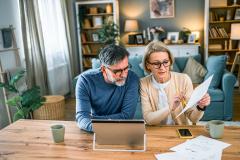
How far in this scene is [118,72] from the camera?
1583 millimetres

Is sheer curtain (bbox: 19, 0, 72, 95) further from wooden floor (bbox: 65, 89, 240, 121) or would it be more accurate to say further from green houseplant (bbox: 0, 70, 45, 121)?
green houseplant (bbox: 0, 70, 45, 121)

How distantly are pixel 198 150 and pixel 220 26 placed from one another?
15.8ft

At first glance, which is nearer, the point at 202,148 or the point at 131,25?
the point at 202,148

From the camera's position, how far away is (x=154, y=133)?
4.84 ft

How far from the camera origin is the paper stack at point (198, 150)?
3.90ft

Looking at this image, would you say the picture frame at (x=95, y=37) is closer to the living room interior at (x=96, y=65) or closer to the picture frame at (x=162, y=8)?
the living room interior at (x=96, y=65)

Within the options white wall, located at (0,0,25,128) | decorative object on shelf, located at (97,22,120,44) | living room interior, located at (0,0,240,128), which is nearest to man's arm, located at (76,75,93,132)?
white wall, located at (0,0,25,128)

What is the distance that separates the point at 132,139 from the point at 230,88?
2.56 metres

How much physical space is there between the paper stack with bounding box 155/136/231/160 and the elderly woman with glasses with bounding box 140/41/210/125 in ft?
1.06

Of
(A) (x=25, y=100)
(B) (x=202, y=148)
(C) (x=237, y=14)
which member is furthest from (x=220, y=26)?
(B) (x=202, y=148)

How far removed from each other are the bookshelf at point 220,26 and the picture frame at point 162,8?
2.48 ft

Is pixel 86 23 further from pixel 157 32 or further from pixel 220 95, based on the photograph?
pixel 220 95

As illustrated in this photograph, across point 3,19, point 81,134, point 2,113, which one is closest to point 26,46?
point 3,19

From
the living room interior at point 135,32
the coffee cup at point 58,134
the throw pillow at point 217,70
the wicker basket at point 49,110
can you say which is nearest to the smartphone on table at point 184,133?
the coffee cup at point 58,134
